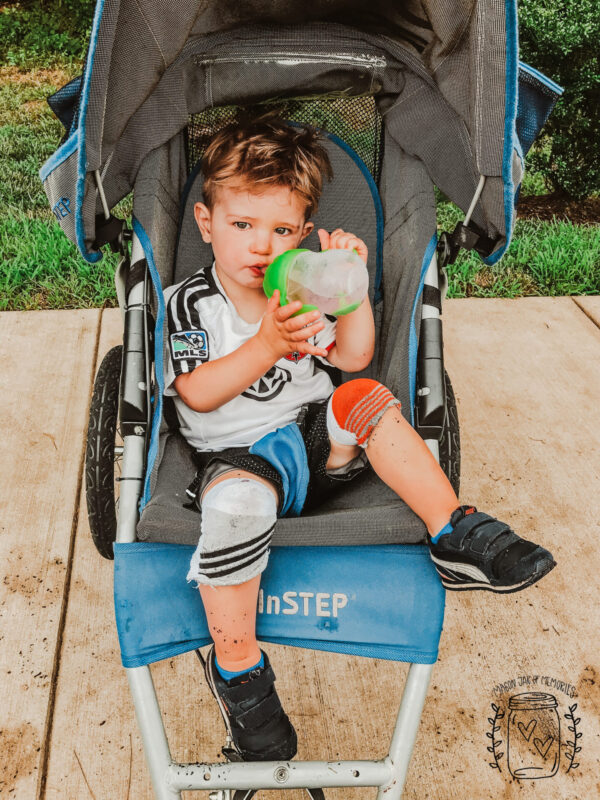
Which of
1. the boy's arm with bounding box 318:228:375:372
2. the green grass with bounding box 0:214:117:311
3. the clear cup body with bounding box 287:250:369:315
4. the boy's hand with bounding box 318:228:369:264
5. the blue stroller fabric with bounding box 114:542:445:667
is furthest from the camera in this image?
the green grass with bounding box 0:214:117:311

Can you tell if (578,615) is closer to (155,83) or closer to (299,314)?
(299,314)

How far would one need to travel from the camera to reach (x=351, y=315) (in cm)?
197

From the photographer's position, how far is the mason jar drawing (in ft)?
6.19

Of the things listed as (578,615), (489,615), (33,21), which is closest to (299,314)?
(489,615)

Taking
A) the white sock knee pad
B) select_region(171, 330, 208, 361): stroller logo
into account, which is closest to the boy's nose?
select_region(171, 330, 208, 361): stroller logo

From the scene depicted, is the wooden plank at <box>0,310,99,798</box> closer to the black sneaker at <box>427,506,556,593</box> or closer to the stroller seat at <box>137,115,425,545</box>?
the stroller seat at <box>137,115,425,545</box>

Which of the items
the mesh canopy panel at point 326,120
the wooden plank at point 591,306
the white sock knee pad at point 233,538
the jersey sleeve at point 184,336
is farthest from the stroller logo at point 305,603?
the wooden plank at point 591,306

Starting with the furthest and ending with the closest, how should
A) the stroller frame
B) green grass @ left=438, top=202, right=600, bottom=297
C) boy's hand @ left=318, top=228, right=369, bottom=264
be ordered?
green grass @ left=438, top=202, right=600, bottom=297, boy's hand @ left=318, top=228, right=369, bottom=264, the stroller frame

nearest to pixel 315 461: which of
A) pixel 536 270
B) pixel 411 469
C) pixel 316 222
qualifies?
pixel 411 469

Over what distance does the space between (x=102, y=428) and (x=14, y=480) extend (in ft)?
2.40

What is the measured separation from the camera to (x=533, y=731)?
1961 millimetres

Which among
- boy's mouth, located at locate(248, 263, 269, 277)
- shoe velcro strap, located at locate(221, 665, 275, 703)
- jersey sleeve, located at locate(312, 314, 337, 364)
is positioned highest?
boy's mouth, located at locate(248, 263, 269, 277)

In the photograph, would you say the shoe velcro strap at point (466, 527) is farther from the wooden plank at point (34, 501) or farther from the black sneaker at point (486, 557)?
the wooden plank at point (34, 501)

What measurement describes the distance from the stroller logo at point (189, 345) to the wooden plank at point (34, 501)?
2.84 feet
